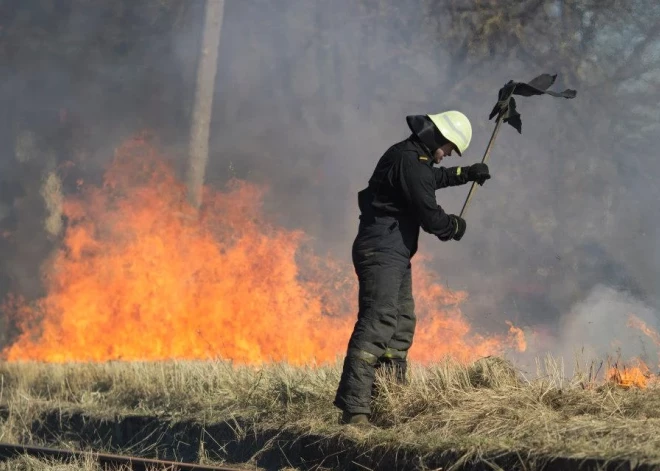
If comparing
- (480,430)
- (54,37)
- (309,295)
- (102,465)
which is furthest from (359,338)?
(54,37)

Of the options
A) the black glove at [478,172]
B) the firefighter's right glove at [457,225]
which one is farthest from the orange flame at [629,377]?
the black glove at [478,172]

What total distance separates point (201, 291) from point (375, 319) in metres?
8.56

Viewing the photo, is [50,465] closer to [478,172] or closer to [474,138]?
[478,172]

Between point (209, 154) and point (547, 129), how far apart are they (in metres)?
5.74

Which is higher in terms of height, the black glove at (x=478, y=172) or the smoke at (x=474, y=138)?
the smoke at (x=474, y=138)

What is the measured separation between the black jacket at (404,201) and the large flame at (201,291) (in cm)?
630

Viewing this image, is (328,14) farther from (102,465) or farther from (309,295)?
(102,465)

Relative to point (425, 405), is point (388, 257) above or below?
above

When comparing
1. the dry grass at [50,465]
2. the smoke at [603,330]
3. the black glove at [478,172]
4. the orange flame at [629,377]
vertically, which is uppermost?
the black glove at [478,172]

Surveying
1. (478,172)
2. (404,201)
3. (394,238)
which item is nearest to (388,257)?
(394,238)

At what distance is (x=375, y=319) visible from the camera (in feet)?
24.3

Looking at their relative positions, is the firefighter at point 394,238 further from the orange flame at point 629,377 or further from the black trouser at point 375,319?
the orange flame at point 629,377

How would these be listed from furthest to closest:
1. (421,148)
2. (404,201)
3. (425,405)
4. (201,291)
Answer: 1. (201,291)
2. (421,148)
3. (404,201)
4. (425,405)

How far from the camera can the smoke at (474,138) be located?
16219 mm
